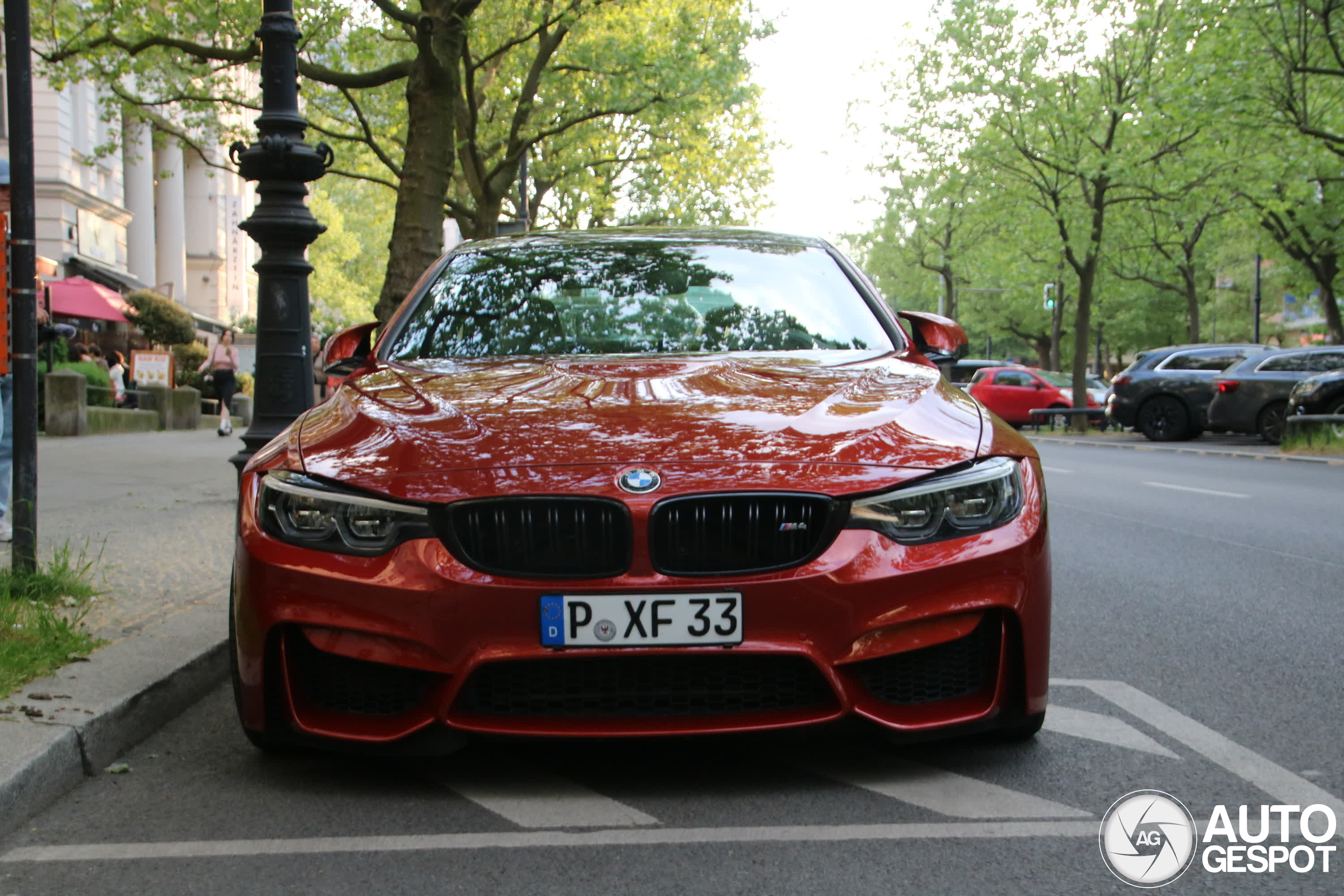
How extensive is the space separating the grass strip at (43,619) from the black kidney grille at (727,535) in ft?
6.60

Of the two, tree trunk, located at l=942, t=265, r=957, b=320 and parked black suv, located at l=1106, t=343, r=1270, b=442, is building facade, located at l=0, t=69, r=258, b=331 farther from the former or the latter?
tree trunk, located at l=942, t=265, r=957, b=320

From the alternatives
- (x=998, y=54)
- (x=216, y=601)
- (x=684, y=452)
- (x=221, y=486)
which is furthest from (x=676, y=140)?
(x=684, y=452)

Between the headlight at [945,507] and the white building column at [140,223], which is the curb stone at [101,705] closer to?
the headlight at [945,507]

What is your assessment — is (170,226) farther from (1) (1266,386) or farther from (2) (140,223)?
(1) (1266,386)

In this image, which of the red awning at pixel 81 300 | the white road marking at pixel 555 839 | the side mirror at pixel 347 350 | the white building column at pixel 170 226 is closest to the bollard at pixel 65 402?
the red awning at pixel 81 300

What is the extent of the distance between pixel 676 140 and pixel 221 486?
16847 mm

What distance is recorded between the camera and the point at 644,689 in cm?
334

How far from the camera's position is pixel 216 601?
18.7 feet

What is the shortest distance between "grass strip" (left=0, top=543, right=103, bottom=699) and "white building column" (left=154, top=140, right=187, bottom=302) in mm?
45796

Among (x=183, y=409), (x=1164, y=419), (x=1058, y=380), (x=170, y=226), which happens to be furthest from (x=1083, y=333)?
(x=170, y=226)

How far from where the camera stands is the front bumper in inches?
128

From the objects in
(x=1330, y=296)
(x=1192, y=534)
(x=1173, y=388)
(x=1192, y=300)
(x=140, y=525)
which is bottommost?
(x=1192, y=534)

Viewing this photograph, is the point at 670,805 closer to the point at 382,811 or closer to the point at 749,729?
the point at 749,729

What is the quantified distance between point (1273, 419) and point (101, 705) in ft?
69.0
